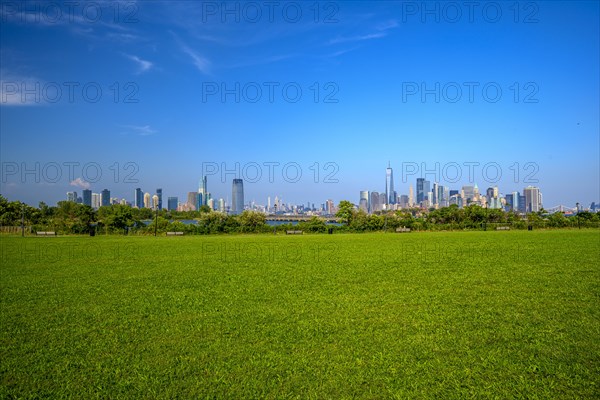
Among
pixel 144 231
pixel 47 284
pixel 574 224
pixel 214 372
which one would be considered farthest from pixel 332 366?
pixel 574 224

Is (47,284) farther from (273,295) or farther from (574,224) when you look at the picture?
(574,224)

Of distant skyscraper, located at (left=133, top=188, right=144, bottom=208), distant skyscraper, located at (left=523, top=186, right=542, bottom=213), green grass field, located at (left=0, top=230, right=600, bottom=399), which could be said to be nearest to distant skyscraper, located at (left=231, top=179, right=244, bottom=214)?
distant skyscraper, located at (left=133, top=188, right=144, bottom=208)

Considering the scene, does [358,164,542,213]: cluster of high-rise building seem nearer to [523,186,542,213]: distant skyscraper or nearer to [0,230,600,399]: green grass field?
[523,186,542,213]: distant skyscraper

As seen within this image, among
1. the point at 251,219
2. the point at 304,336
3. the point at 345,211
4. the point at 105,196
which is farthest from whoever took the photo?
the point at 105,196

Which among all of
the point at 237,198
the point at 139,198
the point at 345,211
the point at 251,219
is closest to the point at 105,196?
the point at 139,198

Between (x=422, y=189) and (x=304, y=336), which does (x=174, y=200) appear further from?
(x=304, y=336)

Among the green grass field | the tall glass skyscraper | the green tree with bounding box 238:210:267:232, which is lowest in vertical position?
the green grass field
